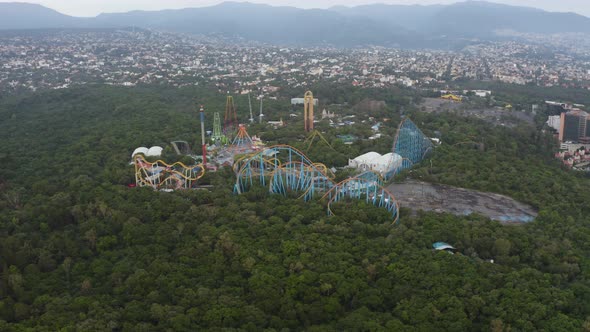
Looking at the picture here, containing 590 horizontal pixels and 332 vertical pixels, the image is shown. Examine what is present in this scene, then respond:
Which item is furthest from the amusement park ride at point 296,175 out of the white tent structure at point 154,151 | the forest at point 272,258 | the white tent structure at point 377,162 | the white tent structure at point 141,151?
the white tent structure at point 141,151

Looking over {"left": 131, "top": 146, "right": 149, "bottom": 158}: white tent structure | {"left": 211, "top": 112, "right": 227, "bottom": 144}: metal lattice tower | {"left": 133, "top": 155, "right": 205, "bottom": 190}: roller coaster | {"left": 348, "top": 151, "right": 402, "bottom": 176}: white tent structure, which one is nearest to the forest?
{"left": 133, "top": 155, "right": 205, "bottom": 190}: roller coaster

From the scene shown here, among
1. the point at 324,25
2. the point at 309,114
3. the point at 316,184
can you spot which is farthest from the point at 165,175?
the point at 324,25

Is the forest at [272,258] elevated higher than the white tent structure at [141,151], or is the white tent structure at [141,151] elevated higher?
the white tent structure at [141,151]

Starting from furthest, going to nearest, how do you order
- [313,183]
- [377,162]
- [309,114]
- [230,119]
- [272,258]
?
[230,119] → [309,114] → [377,162] → [313,183] → [272,258]

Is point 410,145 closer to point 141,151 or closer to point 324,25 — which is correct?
point 141,151

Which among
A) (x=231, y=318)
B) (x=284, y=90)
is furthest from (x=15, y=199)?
(x=284, y=90)

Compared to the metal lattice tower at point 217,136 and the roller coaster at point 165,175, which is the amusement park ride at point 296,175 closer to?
the roller coaster at point 165,175

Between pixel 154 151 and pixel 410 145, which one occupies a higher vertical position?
pixel 410 145
